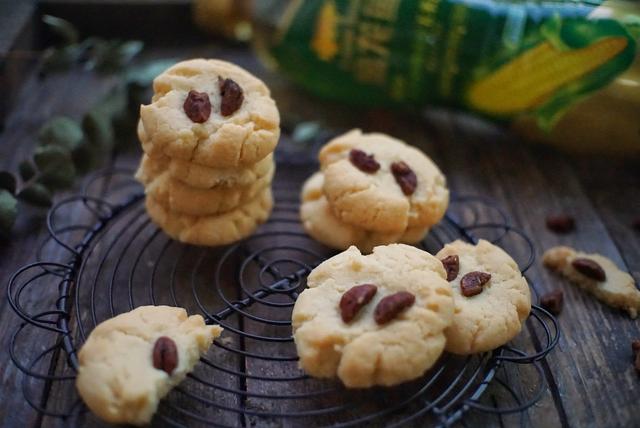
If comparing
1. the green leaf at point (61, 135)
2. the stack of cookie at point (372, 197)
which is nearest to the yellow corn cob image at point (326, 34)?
the stack of cookie at point (372, 197)

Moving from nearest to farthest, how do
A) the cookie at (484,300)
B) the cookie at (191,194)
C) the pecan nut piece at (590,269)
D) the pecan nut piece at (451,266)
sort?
the cookie at (484,300) < the pecan nut piece at (451,266) < the cookie at (191,194) < the pecan nut piece at (590,269)

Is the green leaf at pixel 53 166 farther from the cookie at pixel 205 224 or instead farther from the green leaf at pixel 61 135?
the cookie at pixel 205 224

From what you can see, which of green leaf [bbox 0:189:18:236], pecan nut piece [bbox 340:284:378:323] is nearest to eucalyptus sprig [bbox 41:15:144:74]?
green leaf [bbox 0:189:18:236]

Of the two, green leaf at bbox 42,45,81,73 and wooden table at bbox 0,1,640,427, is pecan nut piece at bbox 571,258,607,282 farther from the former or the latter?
green leaf at bbox 42,45,81,73

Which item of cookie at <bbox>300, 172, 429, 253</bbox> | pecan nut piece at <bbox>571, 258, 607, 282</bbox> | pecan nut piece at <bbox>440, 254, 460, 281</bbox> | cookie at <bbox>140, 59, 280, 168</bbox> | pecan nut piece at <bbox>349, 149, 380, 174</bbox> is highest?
cookie at <bbox>140, 59, 280, 168</bbox>

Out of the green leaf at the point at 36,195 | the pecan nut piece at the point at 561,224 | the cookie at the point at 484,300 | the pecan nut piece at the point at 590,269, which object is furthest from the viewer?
the pecan nut piece at the point at 561,224

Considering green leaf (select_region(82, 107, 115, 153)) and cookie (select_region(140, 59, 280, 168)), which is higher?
cookie (select_region(140, 59, 280, 168))

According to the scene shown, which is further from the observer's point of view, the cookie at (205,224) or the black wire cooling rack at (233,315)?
the cookie at (205,224)

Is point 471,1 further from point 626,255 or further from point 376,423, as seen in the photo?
point 376,423
